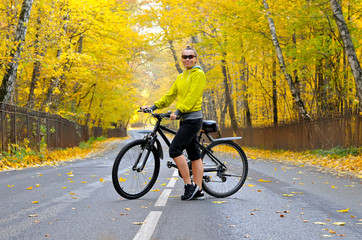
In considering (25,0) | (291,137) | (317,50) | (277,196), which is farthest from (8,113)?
(291,137)

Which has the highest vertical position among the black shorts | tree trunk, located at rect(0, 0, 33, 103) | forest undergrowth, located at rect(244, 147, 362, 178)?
tree trunk, located at rect(0, 0, 33, 103)

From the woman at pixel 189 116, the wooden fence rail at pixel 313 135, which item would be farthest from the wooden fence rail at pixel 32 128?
the wooden fence rail at pixel 313 135

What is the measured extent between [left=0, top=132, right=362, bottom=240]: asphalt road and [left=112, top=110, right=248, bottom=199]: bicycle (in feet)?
0.63

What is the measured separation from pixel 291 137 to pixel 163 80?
39.0 meters

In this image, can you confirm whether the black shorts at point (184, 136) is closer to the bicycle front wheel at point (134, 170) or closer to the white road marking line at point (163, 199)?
the bicycle front wheel at point (134, 170)

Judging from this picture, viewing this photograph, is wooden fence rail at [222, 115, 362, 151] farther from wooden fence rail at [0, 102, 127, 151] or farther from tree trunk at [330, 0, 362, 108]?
wooden fence rail at [0, 102, 127, 151]

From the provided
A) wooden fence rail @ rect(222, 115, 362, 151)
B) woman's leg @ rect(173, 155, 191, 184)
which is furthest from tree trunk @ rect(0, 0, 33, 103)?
wooden fence rail @ rect(222, 115, 362, 151)

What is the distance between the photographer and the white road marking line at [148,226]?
347 centimetres

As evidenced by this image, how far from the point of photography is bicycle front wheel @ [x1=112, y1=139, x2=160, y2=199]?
204 inches

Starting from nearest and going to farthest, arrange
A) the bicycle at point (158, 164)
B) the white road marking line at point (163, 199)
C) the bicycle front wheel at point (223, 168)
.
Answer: the white road marking line at point (163, 199), the bicycle at point (158, 164), the bicycle front wheel at point (223, 168)

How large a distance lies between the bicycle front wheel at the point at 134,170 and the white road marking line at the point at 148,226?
92 centimetres

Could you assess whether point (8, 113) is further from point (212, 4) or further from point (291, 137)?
point (291, 137)

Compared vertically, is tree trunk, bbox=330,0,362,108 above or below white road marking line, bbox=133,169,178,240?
above

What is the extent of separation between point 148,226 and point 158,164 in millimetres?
1932
